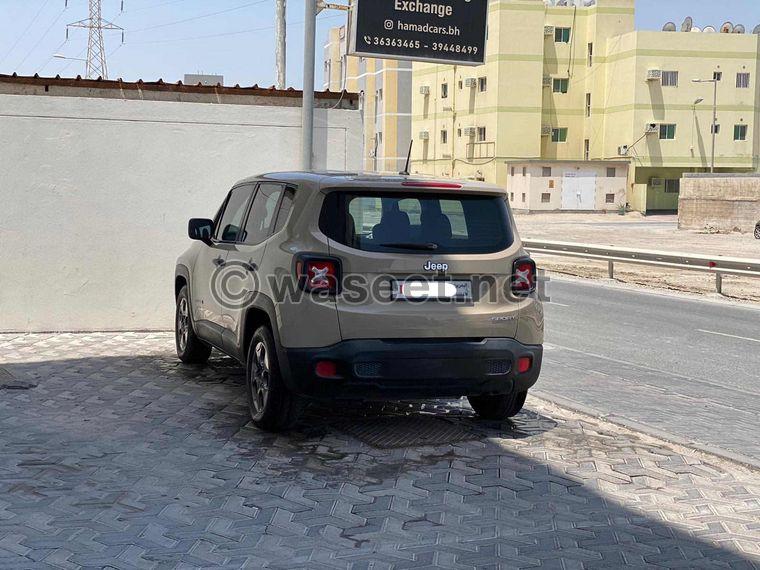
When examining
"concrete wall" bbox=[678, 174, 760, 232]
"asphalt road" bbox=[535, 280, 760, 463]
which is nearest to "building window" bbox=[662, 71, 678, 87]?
"concrete wall" bbox=[678, 174, 760, 232]

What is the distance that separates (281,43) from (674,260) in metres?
11.5

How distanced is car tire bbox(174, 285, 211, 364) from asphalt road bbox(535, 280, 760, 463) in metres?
3.17

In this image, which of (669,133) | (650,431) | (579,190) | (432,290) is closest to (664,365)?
(650,431)

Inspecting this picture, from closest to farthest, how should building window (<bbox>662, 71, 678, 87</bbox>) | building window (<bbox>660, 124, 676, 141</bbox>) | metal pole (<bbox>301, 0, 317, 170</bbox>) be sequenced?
metal pole (<bbox>301, 0, 317, 170</bbox>) < building window (<bbox>662, 71, 678, 87</bbox>) < building window (<bbox>660, 124, 676, 141</bbox>)

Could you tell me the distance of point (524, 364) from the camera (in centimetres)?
718

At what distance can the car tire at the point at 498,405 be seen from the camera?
774 cm

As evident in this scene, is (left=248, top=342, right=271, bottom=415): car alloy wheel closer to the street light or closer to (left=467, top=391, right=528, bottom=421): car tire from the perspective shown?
(left=467, top=391, right=528, bottom=421): car tire

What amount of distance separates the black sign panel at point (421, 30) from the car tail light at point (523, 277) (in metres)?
7.37

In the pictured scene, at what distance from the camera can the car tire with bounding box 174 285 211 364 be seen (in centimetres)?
966

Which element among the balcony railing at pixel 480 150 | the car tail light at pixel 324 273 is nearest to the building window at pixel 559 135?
the balcony railing at pixel 480 150

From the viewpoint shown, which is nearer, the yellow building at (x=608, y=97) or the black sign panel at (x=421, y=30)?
the black sign panel at (x=421, y=30)

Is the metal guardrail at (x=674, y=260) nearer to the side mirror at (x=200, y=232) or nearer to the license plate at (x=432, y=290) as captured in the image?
the side mirror at (x=200, y=232)

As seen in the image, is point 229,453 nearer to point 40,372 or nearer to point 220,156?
point 40,372

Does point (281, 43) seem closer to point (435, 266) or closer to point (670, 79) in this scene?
point (435, 266)
